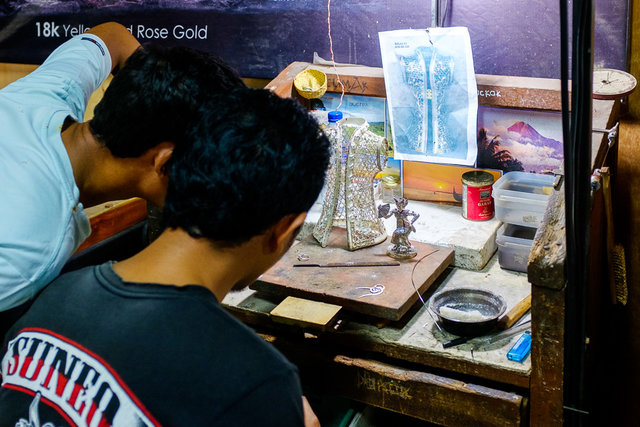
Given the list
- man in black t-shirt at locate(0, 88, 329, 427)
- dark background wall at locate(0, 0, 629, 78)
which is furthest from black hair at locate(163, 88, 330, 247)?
dark background wall at locate(0, 0, 629, 78)

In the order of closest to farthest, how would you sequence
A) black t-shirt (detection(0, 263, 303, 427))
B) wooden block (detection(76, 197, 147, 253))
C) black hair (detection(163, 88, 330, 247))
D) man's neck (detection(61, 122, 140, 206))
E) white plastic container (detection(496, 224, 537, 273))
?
black t-shirt (detection(0, 263, 303, 427)) → black hair (detection(163, 88, 330, 247)) → man's neck (detection(61, 122, 140, 206)) → white plastic container (detection(496, 224, 537, 273)) → wooden block (detection(76, 197, 147, 253))

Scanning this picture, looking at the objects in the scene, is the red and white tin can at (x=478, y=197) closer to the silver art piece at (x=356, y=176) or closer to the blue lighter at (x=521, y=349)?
the silver art piece at (x=356, y=176)

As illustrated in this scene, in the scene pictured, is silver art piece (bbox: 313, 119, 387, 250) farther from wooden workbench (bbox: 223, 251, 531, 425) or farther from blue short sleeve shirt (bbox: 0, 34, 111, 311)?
blue short sleeve shirt (bbox: 0, 34, 111, 311)

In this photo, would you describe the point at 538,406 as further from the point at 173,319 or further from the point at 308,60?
the point at 308,60

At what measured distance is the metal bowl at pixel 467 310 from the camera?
1451mm

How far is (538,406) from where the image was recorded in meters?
1.35

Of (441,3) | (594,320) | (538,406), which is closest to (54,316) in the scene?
(538,406)

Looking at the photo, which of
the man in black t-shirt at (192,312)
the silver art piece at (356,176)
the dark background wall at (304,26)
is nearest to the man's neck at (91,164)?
the man in black t-shirt at (192,312)

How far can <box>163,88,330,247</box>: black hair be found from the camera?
921 mm

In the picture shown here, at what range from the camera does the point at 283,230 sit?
1011 millimetres

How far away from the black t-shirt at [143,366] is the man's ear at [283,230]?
148 millimetres

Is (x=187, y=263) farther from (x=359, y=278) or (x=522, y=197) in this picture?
(x=522, y=197)

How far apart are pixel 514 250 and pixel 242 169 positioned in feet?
3.33

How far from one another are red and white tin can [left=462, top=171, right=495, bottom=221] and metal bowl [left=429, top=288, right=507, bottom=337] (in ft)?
1.26
